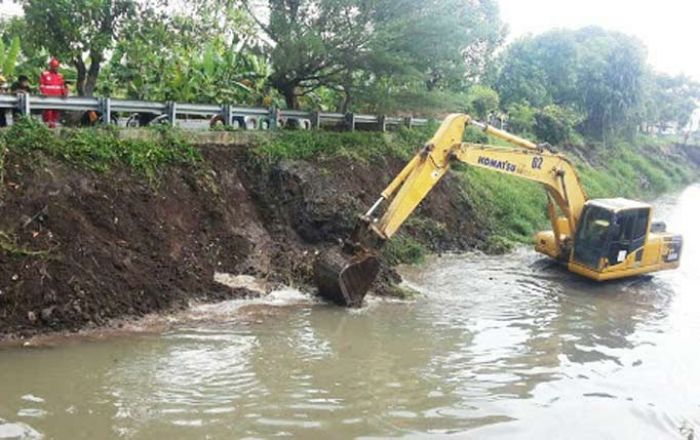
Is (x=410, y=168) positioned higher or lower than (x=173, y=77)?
lower

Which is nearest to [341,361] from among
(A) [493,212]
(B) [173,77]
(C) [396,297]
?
(C) [396,297]

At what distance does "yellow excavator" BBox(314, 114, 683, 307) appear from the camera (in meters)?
11.1

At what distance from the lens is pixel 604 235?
533 inches

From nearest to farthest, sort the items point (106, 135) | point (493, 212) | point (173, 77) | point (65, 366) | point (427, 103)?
point (65, 366)
point (106, 135)
point (173, 77)
point (427, 103)
point (493, 212)

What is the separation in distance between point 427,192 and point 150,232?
17.0 ft

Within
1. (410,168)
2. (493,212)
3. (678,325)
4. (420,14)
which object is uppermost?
(420,14)

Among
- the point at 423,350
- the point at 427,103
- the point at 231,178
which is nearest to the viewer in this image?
the point at 423,350

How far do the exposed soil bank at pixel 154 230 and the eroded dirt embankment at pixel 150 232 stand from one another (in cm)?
2

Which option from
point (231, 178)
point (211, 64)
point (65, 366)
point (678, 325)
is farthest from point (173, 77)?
point (678, 325)

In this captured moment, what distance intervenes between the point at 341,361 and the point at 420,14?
32.1ft

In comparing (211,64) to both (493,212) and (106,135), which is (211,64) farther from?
(493,212)

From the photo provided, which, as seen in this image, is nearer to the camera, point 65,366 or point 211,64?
point 65,366

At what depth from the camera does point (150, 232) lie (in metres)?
10.6

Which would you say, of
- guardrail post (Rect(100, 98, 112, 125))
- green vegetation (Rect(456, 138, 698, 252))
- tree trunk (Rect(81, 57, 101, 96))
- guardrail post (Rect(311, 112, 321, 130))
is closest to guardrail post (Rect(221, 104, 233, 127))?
guardrail post (Rect(311, 112, 321, 130))
